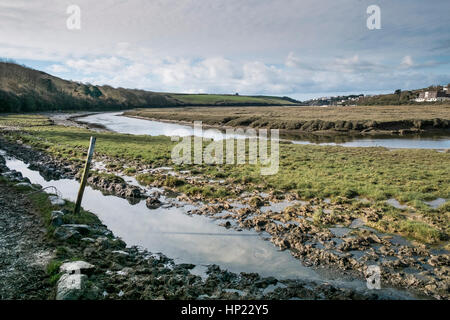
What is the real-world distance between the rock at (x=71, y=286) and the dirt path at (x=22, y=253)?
1.32ft

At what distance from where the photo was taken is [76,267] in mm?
7973

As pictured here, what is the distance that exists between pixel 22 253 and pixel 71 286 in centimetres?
326

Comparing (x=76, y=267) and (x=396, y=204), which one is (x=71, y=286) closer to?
(x=76, y=267)

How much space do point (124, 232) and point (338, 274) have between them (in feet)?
28.6

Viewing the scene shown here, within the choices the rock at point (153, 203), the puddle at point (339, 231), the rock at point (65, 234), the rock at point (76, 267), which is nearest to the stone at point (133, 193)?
the rock at point (153, 203)

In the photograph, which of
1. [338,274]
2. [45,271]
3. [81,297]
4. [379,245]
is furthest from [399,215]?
[45,271]

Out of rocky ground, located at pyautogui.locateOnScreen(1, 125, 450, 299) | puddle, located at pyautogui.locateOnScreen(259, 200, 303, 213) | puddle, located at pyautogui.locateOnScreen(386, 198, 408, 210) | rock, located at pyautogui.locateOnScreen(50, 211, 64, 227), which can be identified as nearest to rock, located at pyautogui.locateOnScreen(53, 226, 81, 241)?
rocky ground, located at pyautogui.locateOnScreen(1, 125, 450, 299)

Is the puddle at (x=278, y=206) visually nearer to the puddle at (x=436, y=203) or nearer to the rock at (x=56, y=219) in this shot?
the puddle at (x=436, y=203)

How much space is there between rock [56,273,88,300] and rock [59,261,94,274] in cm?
25

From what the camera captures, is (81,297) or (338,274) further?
(338,274)

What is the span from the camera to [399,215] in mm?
13508

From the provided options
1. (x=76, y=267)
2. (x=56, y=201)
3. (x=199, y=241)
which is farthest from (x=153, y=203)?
(x=76, y=267)

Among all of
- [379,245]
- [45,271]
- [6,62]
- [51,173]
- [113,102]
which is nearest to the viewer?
[45,271]

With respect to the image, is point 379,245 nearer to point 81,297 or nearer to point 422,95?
point 81,297
